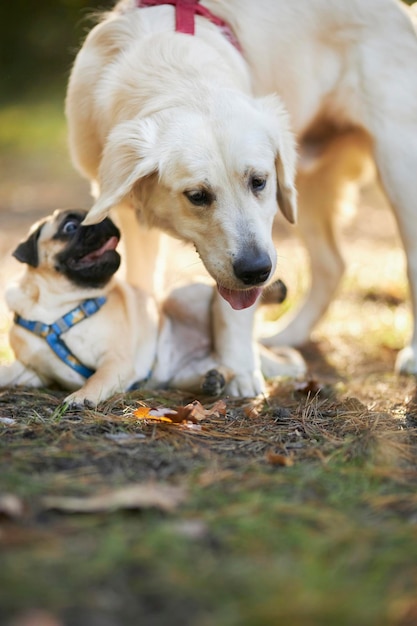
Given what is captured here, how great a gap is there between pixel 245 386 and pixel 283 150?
1.09m

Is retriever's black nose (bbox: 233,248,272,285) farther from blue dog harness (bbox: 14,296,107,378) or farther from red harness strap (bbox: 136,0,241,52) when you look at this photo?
red harness strap (bbox: 136,0,241,52)

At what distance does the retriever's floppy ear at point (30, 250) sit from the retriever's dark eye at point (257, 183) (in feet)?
3.44

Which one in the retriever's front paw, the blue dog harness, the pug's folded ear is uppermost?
the pug's folded ear

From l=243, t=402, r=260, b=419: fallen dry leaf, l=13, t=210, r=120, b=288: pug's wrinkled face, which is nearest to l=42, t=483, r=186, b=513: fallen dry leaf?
l=243, t=402, r=260, b=419: fallen dry leaf

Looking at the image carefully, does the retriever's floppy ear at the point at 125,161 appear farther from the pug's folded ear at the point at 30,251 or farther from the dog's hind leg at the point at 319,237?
the dog's hind leg at the point at 319,237

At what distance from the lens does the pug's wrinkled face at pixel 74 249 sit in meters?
3.71

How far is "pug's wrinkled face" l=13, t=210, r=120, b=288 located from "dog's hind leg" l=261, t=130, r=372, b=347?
5.02 feet

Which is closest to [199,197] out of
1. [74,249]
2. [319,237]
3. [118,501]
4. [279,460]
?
[74,249]

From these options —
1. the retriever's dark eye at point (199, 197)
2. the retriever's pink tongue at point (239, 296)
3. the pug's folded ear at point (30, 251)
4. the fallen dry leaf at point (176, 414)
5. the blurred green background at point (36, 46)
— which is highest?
the retriever's dark eye at point (199, 197)

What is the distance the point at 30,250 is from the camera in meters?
3.73


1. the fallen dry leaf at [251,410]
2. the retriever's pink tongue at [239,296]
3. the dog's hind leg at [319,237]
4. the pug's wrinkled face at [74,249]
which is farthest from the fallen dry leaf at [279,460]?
the dog's hind leg at [319,237]

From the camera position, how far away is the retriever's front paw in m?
3.81

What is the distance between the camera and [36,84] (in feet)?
44.7

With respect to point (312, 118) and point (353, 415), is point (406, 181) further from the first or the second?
point (353, 415)
